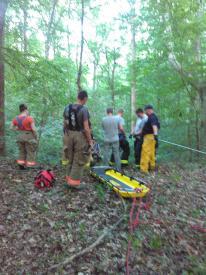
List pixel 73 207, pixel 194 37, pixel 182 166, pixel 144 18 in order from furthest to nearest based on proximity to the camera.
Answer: pixel 144 18
pixel 194 37
pixel 182 166
pixel 73 207

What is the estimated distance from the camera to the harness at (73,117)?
258 inches

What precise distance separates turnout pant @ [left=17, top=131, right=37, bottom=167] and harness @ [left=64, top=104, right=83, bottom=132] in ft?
6.98

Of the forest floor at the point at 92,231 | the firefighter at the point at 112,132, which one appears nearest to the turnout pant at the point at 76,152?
the forest floor at the point at 92,231

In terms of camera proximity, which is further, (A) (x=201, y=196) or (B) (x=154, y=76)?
(B) (x=154, y=76)

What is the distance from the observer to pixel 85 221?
5586 mm

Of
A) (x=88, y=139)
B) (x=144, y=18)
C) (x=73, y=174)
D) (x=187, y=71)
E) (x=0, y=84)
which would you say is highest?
(x=144, y=18)

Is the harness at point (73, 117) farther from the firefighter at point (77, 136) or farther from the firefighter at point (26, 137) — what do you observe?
the firefighter at point (26, 137)

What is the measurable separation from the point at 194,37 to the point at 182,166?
5.25m

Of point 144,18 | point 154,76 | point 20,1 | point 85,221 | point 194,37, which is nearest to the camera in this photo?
point 85,221

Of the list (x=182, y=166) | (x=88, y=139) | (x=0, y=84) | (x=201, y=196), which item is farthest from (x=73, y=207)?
(x=182, y=166)

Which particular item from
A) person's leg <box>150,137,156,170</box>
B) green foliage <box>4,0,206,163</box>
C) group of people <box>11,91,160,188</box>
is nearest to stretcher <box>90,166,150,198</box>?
group of people <box>11,91,160,188</box>

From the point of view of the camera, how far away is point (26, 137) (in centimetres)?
837

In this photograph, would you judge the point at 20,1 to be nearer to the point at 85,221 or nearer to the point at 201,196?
the point at 85,221

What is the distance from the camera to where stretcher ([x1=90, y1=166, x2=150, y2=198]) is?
6594 millimetres
